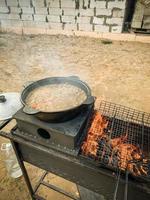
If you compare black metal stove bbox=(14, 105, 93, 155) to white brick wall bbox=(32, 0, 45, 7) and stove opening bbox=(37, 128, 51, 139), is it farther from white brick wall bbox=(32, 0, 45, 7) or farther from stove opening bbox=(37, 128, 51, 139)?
white brick wall bbox=(32, 0, 45, 7)

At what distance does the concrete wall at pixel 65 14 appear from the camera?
22.7ft

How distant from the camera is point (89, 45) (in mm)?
7125

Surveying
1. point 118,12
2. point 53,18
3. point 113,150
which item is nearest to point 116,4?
point 118,12

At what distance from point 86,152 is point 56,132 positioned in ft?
1.05

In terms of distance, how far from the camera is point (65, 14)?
746 centimetres

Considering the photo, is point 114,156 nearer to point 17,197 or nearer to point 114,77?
point 17,197

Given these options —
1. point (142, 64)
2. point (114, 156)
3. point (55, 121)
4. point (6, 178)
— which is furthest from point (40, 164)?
point (142, 64)

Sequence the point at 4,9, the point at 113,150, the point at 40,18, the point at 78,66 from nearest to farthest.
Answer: the point at 113,150, the point at 78,66, the point at 40,18, the point at 4,9

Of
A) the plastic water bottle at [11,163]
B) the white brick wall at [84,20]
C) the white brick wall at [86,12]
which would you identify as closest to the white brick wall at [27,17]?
the white brick wall at [84,20]

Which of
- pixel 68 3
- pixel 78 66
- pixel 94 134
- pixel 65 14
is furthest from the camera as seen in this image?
pixel 65 14

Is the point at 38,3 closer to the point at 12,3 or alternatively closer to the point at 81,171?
the point at 12,3

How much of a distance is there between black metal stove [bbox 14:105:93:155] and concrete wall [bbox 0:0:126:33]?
6320mm

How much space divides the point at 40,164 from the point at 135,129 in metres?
1.03

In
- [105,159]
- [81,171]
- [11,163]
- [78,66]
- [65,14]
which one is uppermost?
[65,14]
